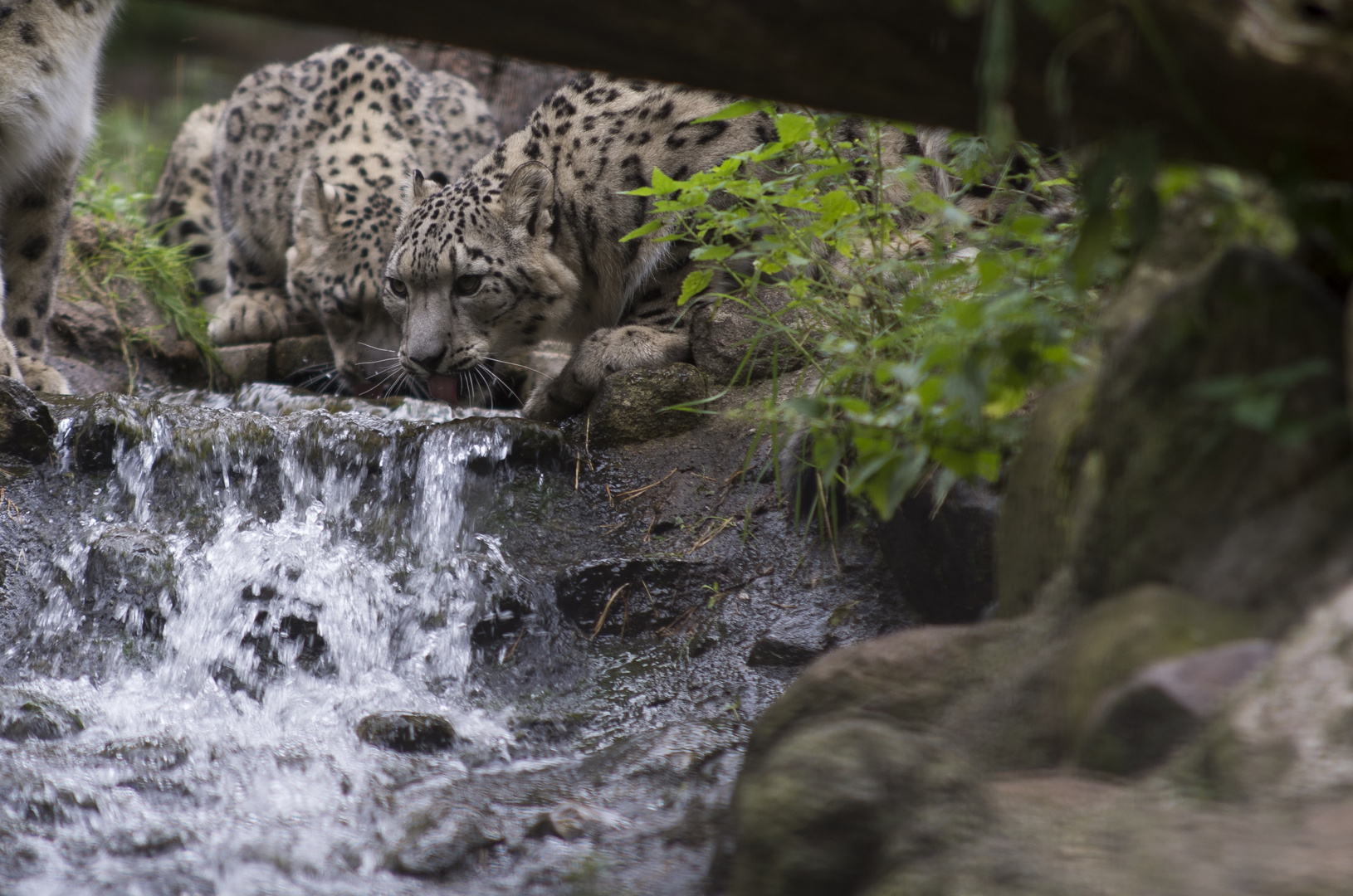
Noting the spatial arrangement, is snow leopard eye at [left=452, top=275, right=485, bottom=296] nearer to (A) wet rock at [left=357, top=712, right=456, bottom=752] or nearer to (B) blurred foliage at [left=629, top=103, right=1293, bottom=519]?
(B) blurred foliage at [left=629, top=103, right=1293, bottom=519]

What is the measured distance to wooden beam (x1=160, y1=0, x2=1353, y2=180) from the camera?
1.29 m

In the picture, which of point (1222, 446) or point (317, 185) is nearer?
point (1222, 446)

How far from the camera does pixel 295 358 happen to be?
564 centimetres

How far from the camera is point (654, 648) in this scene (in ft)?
9.80

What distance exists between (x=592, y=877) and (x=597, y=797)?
34 centimetres

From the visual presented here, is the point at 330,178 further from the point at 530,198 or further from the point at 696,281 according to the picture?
the point at 696,281

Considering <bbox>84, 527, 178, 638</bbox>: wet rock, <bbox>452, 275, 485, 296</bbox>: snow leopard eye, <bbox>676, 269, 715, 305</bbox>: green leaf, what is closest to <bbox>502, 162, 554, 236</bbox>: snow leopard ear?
<bbox>452, 275, 485, 296</bbox>: snow leopard eye

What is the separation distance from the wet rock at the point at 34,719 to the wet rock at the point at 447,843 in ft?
3.42

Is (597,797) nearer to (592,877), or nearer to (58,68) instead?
(592,877)

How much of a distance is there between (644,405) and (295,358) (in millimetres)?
2684

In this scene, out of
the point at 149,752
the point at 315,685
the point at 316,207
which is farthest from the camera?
the point at 316,207

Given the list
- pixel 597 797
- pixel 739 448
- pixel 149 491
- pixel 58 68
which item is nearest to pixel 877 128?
pixel 739 448

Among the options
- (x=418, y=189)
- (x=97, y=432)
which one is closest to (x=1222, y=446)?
(x=97, y=432)

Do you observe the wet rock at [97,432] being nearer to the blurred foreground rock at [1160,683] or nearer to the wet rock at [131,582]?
the wet rock at [131,582]
